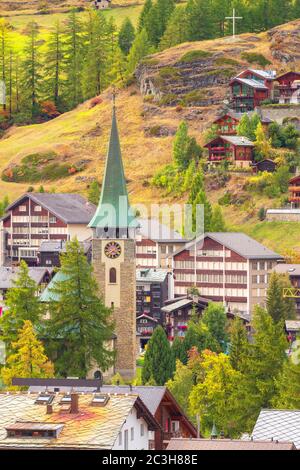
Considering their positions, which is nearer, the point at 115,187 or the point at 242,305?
the point at 115,187

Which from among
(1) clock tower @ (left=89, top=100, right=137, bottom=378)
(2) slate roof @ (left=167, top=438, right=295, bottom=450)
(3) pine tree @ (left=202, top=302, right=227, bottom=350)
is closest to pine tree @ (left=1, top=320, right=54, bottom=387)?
(1) clock tower @ (left=89, top=100, right=137, bottom=378)

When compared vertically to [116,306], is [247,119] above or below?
above

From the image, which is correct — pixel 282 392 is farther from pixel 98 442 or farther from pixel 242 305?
pixel 242 305

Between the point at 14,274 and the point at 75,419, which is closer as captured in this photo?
the point at 75,419

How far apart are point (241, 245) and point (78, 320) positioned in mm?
38517

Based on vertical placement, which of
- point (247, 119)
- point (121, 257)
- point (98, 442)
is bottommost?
point (98, 442)

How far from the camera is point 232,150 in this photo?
180 m

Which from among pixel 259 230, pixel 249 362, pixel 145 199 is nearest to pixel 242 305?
pixel 259 230

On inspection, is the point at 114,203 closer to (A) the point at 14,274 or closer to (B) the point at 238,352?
(A) the point at 14,274

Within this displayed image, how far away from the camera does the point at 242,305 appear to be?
151250mm

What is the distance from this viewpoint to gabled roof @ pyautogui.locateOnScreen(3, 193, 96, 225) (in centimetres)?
17200

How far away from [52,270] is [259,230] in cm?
1999

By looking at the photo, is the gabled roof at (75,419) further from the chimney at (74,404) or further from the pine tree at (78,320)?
the pine tree at (78,320)

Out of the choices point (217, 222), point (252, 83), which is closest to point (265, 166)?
point (252, 83)
